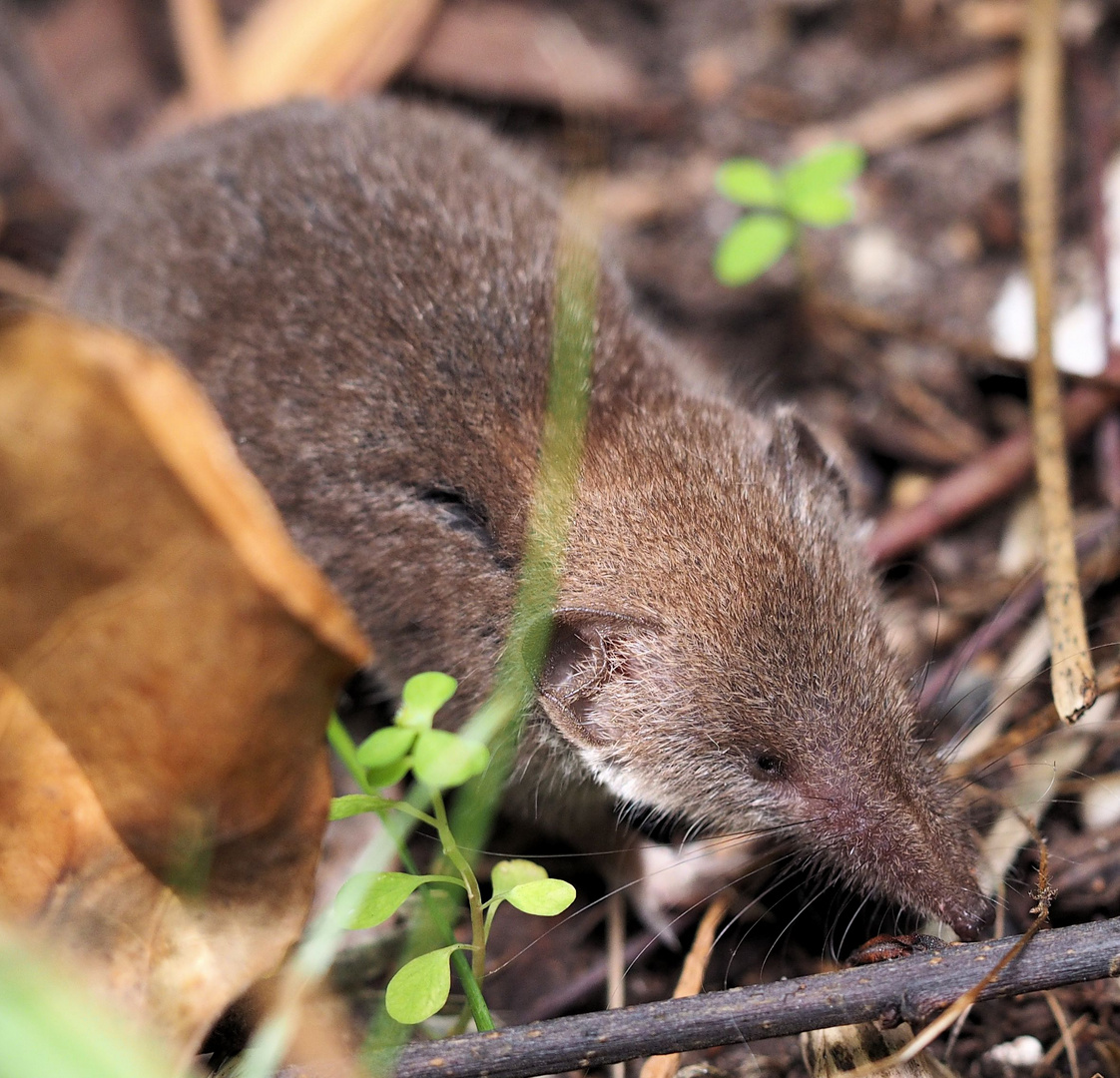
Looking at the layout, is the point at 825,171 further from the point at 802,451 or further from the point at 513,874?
the point at 513,874

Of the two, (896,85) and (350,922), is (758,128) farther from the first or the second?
(350,922)

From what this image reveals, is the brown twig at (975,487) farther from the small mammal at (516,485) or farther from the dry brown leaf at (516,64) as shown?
the dry brown leaf at (516,64)

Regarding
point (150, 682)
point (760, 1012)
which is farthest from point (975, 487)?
point (150, 682)

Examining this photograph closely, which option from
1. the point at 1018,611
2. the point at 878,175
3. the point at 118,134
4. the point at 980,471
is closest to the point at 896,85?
the point at 878,175

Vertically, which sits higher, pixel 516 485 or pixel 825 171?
pixel 516 485

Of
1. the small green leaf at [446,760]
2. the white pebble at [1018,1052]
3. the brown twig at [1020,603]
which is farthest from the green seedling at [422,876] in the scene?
the brown twig at [1020,603]

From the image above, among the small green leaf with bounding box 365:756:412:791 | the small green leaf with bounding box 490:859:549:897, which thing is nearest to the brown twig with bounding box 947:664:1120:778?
the small green leaf with bounding box 490:859:549:897
